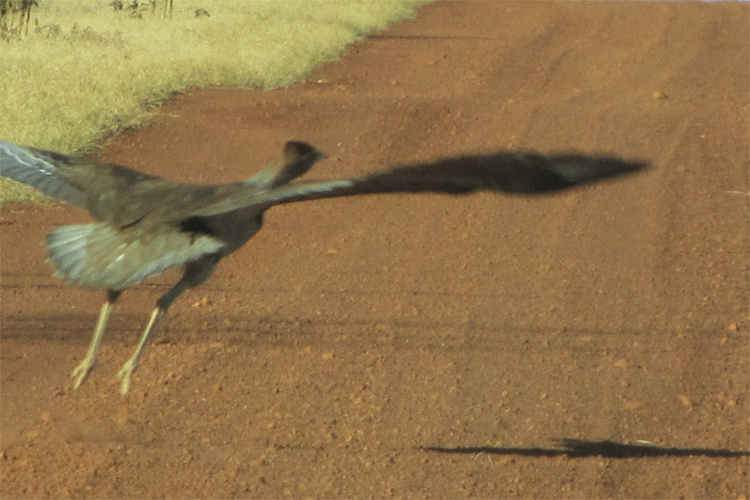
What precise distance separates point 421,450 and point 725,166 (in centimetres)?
547

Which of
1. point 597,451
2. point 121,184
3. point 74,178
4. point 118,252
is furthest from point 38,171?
point 597,451

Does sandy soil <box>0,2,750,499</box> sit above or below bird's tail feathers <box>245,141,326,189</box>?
below

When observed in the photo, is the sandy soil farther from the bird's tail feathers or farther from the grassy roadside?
the bird's tail feathers

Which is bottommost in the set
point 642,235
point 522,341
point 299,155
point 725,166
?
point 725,166

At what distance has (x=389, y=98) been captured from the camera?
35.2 ft

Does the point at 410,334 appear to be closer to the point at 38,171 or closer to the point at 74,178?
the point at 74,178

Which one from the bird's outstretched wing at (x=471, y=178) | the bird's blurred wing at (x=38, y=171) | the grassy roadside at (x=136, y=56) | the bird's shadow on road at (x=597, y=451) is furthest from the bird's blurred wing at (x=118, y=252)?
the grassy roadside at (x=136, y=56)

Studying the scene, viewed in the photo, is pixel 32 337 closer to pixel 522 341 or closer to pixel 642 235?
pixel 522 341

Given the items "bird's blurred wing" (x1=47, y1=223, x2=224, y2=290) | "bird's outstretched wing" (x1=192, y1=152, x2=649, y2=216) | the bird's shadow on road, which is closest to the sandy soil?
the bird's shadow on road

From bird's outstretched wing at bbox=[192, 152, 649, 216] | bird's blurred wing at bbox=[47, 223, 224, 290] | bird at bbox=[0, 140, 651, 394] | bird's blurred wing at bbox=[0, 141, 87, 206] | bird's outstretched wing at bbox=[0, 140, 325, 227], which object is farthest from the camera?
bird's blurred wing at bbox=[0, 141, 87, 206]

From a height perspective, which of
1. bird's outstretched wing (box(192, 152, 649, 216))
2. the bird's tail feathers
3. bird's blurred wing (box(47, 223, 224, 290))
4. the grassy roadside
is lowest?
the grassy roadside

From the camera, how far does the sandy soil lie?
4.50 metres

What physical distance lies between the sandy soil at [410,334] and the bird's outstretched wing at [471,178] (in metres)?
1.20

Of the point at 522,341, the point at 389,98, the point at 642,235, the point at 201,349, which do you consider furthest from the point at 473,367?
the point at 389,98
